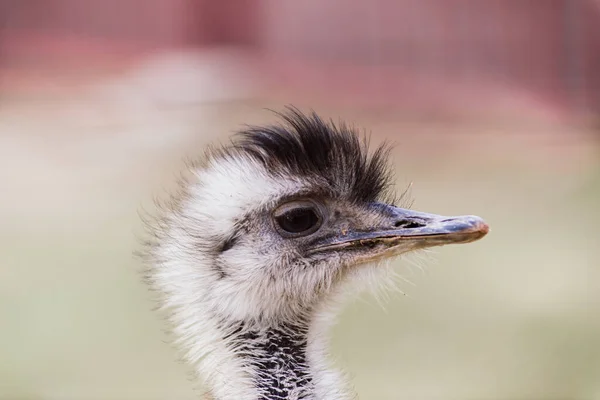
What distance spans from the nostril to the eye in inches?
5.8

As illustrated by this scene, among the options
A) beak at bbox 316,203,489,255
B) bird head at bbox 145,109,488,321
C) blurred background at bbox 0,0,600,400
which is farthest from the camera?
blurred background at bbox 0,0,600,400

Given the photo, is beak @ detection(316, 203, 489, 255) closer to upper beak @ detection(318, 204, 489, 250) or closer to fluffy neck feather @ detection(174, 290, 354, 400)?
upper beak @ detection(318, 204, 489, 250)

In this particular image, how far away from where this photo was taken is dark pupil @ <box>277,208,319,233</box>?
5.56 ft

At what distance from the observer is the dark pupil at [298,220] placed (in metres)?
1.70

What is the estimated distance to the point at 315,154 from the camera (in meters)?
1.72

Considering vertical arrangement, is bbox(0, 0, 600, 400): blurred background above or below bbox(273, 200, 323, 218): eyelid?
above

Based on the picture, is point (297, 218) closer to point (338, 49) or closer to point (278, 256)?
point (278, 256)

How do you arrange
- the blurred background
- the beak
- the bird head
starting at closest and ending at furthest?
1. the beak
2. the bird head
3. the blurred background

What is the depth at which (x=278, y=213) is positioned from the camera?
170 cm

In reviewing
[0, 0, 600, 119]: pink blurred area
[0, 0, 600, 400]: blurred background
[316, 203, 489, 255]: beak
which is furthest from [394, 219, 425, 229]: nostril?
[0, 0, 600, 119]: pink blurred area

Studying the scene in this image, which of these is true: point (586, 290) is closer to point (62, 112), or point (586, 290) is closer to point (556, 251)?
point (556, 251)

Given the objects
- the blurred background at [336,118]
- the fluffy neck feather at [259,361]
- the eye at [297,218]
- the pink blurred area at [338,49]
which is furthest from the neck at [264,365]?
Answer: the pink blurred area at [338,49]

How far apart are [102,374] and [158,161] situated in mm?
1368

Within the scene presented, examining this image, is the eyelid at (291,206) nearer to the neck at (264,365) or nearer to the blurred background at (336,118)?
the neck at (264,365)
